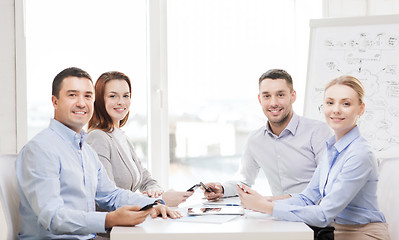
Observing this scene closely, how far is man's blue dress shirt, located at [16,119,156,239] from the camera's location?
69.0 inches

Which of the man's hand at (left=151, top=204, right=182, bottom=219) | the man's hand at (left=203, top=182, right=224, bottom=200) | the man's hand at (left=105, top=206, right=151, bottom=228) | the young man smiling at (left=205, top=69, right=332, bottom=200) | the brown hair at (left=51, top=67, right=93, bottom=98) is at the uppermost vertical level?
the brown hair at (left=51, top=67, right=93, bottom=98)

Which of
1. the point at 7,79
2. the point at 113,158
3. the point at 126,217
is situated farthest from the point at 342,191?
the point at 7,79

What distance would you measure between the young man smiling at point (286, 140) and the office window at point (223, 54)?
930 millimetres

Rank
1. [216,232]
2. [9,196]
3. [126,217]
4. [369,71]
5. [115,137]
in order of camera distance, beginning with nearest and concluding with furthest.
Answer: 1. [216,232]
2. [126,217]
3. [9,196]
4. [115,137]
5. [369,71]

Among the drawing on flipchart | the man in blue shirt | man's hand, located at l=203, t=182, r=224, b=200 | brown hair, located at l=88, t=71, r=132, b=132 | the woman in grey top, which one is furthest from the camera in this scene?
the drawing on flipchart

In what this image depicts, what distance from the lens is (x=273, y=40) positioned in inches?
145

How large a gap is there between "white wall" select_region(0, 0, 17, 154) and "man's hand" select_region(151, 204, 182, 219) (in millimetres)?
1811

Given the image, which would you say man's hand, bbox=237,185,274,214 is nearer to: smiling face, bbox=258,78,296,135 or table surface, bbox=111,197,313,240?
table surface, bbox=111,197,313,240

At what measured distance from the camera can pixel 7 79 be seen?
11.0ft

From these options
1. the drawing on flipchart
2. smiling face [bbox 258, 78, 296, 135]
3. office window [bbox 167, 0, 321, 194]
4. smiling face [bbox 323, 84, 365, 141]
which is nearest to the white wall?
office window [bbox 167, 0, 321, 194]

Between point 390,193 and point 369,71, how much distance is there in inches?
51.3

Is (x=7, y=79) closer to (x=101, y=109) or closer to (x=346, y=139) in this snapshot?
(x=101, y=109)

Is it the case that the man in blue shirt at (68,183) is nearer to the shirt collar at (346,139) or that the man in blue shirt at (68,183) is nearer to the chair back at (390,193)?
the shirt collar at (346,139)

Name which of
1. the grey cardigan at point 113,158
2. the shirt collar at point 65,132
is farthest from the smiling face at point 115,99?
the shirt collar at point 65,132
